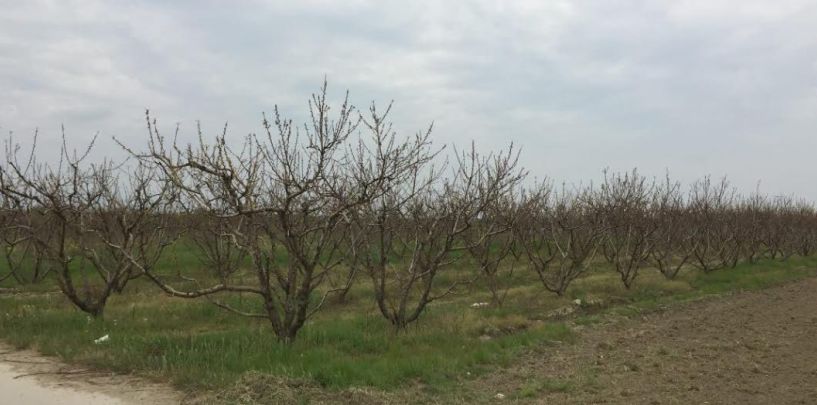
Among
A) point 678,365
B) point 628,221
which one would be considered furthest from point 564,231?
point 678,365

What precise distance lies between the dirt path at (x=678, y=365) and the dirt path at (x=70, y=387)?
3.30 meters

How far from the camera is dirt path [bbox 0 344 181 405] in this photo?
576 cm

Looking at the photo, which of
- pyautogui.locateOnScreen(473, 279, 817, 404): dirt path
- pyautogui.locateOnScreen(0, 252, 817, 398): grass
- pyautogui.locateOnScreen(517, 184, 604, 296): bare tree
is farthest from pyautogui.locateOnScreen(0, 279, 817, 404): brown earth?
pyautogui.locateOnScreen(517, 184, 604, 296): bare tree

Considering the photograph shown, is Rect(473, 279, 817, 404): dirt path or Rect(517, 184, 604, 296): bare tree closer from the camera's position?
Rect(473, 279, 817, 404): dirt path

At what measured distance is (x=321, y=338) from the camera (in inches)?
326

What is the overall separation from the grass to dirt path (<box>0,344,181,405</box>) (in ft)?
0.75

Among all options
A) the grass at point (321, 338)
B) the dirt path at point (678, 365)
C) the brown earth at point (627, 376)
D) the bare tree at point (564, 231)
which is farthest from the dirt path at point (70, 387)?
the bare tree at point (564, 231)

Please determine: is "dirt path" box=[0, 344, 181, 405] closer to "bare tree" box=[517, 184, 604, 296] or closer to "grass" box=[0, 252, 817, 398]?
"grass" box=[0, 252, 817, 398]

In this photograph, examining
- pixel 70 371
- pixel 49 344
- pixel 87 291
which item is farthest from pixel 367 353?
pixel 87 291

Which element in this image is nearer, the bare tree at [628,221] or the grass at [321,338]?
the grass at [321,338]

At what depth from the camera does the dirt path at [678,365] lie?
6.17m

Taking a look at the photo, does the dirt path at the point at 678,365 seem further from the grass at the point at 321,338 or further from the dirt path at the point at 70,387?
the dirt path at the point at 70,387

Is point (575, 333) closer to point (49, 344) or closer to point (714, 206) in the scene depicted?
point (49, 344)

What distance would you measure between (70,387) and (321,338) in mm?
3033
